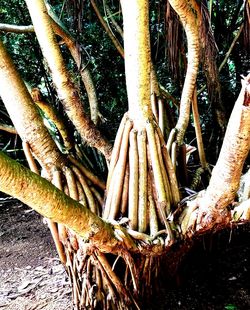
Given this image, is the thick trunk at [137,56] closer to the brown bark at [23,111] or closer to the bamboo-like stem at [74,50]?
the brown bark at [23,111]

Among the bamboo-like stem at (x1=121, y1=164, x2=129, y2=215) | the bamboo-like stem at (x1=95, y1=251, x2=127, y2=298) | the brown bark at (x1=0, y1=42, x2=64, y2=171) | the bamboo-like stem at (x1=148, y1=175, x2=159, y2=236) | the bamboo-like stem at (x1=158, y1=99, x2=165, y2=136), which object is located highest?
the brown bark at (x1=0, y1=42, x2=64, y2=171)

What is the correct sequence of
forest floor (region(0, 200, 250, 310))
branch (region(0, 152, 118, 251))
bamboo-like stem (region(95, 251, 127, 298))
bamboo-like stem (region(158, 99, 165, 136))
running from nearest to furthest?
branch (region(0, 152, 118, 251)) < bamboo-like stem (region(95, 251, 127, 298)) < forest floor (region(0, 200, 250, 310)) < bamboo-like stem (region(158, 99, 165, 136))

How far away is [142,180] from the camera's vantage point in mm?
1730

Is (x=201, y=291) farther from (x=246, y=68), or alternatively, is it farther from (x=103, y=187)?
(x=246, y=68)

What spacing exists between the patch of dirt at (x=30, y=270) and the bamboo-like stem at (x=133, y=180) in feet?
2.31

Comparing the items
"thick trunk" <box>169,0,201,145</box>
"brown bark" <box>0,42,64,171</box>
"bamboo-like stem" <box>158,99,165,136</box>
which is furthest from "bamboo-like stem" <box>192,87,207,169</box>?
"brown bark" <box>0,42,64,171</box>

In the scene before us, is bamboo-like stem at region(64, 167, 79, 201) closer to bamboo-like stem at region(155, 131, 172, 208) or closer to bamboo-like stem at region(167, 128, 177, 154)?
bamboo-like stem at region(155, 131, 172, 208)

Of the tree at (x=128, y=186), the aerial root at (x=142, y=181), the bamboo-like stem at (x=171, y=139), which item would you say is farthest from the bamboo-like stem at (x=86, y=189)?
the bamboo-like stem at (x=171, y=139)

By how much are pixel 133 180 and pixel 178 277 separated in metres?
0.75

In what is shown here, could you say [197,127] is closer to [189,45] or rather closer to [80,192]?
[189,45]

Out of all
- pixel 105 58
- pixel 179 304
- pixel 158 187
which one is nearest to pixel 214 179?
pixel 158 187

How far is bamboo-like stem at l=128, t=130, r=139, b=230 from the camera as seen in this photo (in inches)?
67.8

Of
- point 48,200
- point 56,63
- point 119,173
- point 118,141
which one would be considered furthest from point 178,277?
point 56,63

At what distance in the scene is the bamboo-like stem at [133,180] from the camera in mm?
1722
